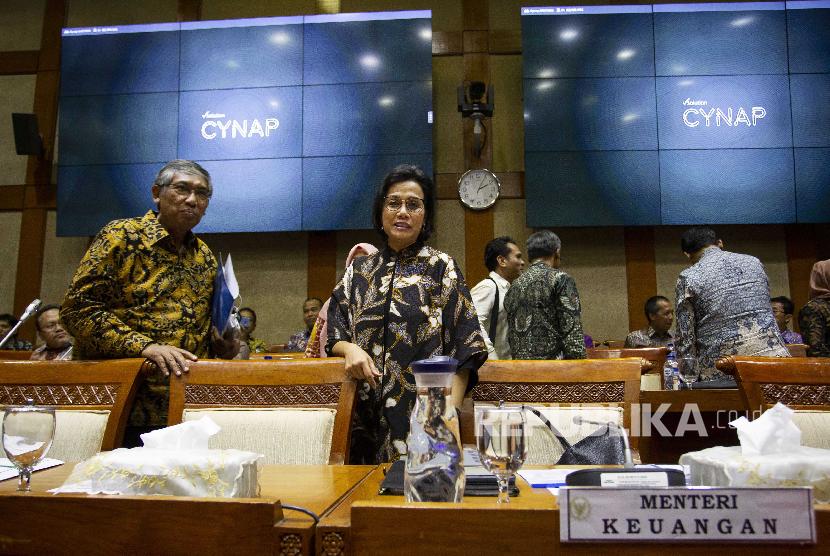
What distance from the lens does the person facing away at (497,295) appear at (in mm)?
3520

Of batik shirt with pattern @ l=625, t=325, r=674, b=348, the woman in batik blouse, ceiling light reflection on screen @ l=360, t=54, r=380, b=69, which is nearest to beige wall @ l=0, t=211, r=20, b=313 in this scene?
ceiling light reflection on screen @ l=360, t=54, r=380, b=69

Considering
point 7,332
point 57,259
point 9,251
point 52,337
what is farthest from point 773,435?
point 9,251

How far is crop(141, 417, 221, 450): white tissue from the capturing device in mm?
928

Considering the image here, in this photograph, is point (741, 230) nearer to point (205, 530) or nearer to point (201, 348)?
point (201, 348)

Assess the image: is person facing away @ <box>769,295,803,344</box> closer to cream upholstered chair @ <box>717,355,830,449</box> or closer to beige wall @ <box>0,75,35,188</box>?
cream upholstered chair @ <box>717,355,830,449</box>

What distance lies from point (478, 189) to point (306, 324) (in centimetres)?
193

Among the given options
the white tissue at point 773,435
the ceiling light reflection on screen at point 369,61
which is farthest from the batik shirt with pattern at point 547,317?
the ceiling light reflection on screen at point 369,61

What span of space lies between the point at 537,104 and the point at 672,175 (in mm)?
1250

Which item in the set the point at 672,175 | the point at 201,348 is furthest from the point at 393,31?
the point at 201,348

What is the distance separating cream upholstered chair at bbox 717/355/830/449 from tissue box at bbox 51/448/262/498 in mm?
1128

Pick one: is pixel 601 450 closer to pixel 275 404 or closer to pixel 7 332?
pixel 275 404

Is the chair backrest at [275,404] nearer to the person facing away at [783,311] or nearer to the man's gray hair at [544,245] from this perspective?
the man's gray hair at [544,245]

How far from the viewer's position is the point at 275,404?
1.54m

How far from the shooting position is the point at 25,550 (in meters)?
0.75
